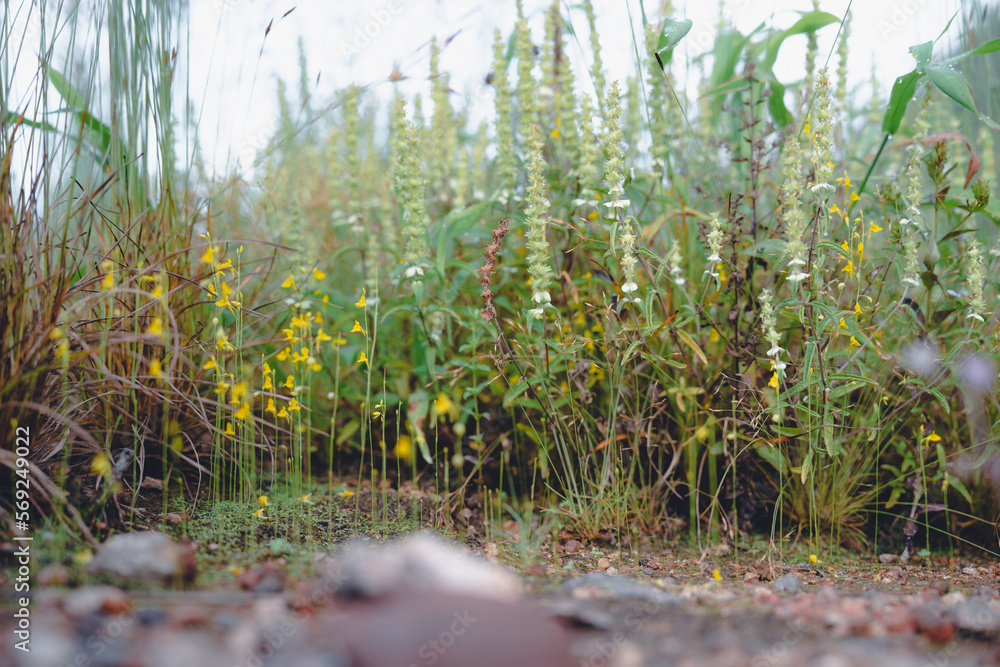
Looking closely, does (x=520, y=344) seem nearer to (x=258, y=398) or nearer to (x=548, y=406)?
(x=548, y=406)

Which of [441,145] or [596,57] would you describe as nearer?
[596,57]

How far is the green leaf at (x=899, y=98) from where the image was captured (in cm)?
187

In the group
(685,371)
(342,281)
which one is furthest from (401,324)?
(685,371)

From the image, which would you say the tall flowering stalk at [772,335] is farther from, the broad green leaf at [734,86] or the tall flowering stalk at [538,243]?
the broad green leaf at [734,86]

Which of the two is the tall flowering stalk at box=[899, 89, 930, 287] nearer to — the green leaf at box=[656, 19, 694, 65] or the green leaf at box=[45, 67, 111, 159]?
the green leaf at box=[656, 19, 694, 65]

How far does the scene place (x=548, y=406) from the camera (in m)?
1.91

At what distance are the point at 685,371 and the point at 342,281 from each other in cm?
166

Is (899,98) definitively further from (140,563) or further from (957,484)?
(140,563)

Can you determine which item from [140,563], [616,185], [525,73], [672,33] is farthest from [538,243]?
[140,563]

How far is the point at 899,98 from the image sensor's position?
1.92 m

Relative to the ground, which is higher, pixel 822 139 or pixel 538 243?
pixel 822 139

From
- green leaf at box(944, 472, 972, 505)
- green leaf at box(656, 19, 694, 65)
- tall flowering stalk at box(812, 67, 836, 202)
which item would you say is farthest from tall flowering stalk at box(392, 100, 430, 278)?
green leaf at box(944, 472, 972, 505)

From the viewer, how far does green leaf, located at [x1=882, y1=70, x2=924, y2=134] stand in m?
1.87

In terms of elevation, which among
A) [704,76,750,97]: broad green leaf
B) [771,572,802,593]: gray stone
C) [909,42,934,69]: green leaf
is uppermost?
[704,76,750,97]: broad green leaf
